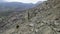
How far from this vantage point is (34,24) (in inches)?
559

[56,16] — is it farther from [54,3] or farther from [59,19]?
[54,3]

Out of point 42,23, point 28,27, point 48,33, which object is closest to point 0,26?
point 28,27

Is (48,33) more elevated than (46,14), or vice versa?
(46,14)

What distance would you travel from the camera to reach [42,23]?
531 inches

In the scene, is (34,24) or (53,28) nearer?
(53,28)

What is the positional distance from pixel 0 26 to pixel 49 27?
11373mm

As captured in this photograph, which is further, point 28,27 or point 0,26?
point 0,26

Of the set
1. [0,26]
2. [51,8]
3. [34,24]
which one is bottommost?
[0,26]

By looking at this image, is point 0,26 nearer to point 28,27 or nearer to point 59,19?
point 28,27

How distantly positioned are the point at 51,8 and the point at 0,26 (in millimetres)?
9531

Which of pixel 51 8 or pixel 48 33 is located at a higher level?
pixel 51 8

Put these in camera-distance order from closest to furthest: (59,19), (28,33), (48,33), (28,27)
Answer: (48,33), (59,19), (28,33), (28,27)

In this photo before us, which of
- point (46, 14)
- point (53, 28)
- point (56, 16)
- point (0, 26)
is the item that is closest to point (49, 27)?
point (53, 28)

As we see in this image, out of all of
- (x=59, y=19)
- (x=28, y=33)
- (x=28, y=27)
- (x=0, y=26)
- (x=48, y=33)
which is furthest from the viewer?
(x=0, y=26)
